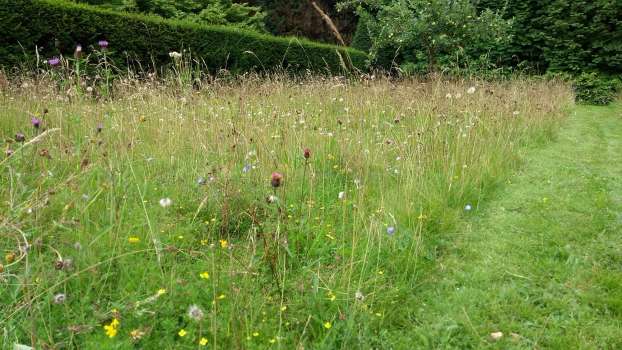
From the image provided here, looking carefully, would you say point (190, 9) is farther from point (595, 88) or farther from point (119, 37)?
point (595, 88)

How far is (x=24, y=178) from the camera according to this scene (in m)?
2.48

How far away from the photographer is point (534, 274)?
2.18m

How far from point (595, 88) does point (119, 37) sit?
1130 cm

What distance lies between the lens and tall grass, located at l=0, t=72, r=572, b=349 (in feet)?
5.24

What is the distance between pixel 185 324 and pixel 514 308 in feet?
4.69

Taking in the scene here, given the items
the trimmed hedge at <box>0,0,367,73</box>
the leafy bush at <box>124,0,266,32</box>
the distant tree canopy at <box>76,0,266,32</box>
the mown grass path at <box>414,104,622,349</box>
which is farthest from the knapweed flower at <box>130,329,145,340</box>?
the leafy bush at <box>124,0,266,32</box>

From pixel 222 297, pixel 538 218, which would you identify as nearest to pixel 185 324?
pixel 222 297

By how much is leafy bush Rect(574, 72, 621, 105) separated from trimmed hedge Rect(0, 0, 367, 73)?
758cm

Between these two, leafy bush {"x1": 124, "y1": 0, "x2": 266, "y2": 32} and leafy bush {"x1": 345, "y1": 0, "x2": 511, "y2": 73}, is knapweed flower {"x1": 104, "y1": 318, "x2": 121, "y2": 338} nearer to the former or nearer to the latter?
leafy bush {"x1": 345, "y1": 0, "x2": 511, "y2": 73}

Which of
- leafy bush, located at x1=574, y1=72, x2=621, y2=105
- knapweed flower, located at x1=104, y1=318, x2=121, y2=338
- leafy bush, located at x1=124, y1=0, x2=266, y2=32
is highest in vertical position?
knapweed flower, located at x1=104, y1=318, x2=121, y2=338

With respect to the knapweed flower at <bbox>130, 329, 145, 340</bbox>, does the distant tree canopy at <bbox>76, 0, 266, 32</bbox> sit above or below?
below

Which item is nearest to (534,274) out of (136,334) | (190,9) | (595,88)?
(136,334)

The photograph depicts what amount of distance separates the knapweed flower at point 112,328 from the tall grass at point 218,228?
1 centimetres

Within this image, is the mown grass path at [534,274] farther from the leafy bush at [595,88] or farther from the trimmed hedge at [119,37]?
the leafy bush at [595,88]
